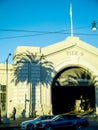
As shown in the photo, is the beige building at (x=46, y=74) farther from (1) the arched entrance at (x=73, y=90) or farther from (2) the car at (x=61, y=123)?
(2) the car at (x=61, y=123)

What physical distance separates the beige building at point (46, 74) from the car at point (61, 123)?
44.2 feet

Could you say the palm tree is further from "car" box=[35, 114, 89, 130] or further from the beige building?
"car" box=[35, 114, 89, 130]

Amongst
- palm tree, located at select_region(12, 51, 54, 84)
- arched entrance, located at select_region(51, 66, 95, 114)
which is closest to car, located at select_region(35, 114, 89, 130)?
palm tree, located at select_region(12, 51, 54, 84)

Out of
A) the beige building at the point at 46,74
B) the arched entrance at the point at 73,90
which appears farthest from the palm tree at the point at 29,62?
the arched entrance at the point at 73,90

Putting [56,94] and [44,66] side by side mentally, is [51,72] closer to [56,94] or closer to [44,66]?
[44,66]

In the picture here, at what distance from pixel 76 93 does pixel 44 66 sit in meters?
11.6

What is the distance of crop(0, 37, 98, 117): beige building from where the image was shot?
4441 centimetres

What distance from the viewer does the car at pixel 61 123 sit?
2900 centimetres

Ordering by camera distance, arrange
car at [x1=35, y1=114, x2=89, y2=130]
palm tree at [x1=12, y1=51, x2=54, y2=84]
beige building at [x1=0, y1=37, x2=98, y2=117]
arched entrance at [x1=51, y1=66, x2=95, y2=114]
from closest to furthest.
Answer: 1. car at [x1=35, y1=114, x2=89, y2=130]
2. beige building at [x1=0, y1=37, x2=98, y2=117]
3. palm tree at [x1=12, y1=51, x2=54, y2=84]
4. arched entrance at [x1=51, y1=66, x2=95, y2=114]

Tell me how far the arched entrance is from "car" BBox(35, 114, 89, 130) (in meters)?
16.9

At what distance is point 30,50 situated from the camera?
4566 cm

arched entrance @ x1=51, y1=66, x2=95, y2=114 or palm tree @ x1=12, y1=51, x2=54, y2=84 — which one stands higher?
palm tree @ x1=12, y1=51, x2=54, y2=84

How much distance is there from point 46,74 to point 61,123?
17.1 metres

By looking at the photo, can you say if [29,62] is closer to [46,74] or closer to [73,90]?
[46,74]
